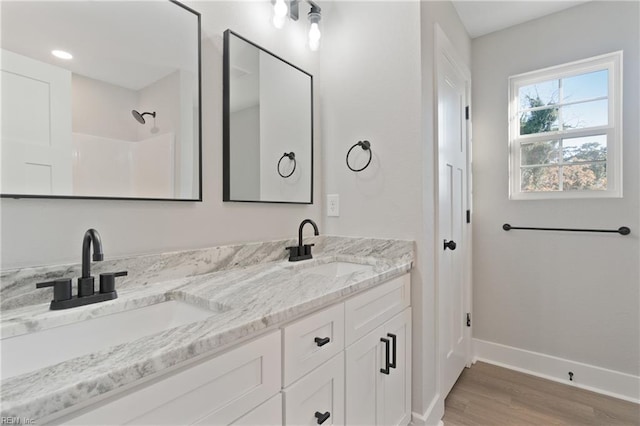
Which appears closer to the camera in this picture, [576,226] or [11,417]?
[11,417]

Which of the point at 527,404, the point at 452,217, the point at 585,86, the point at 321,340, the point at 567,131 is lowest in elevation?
the point at 527,404

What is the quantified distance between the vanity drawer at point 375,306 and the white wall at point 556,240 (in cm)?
127

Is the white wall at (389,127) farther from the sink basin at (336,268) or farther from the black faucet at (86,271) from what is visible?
the black faucet at (86,271)

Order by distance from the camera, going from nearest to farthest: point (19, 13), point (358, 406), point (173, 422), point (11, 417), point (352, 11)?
point (11, 417) → point (173, 422) → point (19, 13) → point (358, 406) → point (352, 11)

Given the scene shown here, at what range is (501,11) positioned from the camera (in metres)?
2.10

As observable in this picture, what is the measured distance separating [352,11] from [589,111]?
1.74 m

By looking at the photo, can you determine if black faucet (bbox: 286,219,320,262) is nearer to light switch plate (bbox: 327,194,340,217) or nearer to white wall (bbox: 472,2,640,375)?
light switch plate (bbox: 327,194,340,217)

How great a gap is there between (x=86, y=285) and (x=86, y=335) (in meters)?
0.14

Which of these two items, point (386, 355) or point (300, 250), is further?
point (300, 250)

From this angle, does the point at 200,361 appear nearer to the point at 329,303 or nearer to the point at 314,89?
the point at 329,303

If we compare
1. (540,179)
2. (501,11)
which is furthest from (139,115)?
(540,179)

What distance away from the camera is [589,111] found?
2.04 meters

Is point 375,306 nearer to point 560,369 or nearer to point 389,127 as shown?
point 389,127

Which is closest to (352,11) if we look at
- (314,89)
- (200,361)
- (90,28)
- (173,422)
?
(314,89)
